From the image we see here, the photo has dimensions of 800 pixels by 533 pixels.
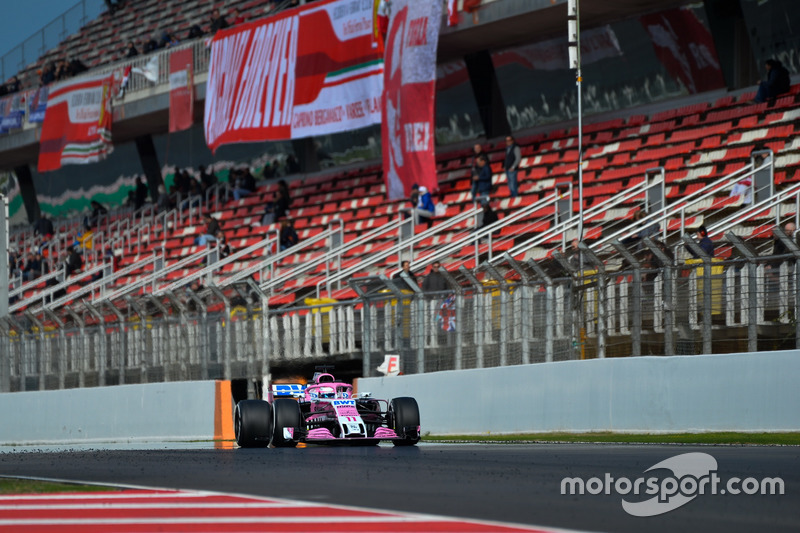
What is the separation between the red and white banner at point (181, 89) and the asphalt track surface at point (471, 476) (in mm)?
22546

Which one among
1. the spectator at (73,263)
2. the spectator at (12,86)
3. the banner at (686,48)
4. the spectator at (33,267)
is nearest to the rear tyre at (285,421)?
the banner at (686,48)

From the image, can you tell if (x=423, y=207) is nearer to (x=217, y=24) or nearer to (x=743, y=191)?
(x=743, y=191)

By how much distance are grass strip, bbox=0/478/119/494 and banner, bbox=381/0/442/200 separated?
1778 cm

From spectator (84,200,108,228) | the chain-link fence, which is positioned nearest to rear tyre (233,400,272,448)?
the chain-link fence

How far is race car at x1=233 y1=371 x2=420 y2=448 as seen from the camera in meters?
13.9

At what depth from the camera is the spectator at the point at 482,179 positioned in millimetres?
25906

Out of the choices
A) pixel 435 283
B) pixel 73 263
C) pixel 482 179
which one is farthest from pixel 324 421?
pixel 73 263

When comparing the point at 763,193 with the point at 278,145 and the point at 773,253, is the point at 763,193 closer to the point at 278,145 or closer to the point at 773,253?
the point at 773,253

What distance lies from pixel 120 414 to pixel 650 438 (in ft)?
32.7

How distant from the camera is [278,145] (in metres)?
37.4

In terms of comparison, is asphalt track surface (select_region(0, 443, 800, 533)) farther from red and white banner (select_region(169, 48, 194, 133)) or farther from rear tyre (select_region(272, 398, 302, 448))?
red and white banner (select_region(169, 48, 194, 133))

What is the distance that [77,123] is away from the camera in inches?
1553

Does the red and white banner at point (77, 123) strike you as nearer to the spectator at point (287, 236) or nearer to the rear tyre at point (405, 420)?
the spectator at point (287, 236)

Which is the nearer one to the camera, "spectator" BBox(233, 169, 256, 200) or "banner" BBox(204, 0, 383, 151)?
"banner" BBox(204, 0, 383, 151)
